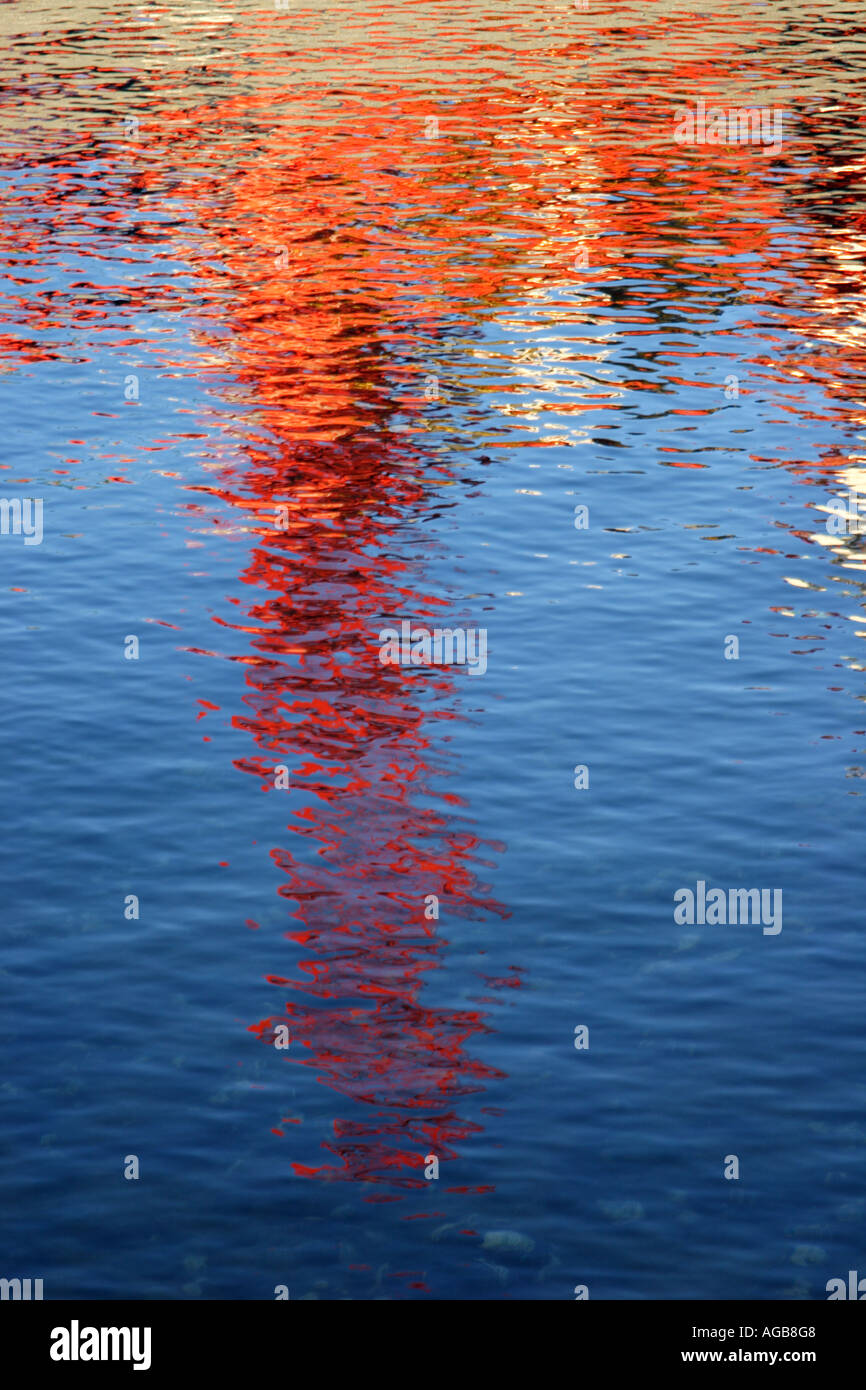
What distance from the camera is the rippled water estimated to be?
18047 millimetres

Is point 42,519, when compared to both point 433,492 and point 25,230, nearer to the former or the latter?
point 433,492

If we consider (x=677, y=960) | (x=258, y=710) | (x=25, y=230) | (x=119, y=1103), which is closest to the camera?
(x=119, y=1103)

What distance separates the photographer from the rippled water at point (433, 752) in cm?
1805

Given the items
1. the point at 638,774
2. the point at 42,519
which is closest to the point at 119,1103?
the point at 638,774

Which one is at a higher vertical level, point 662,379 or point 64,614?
point 662,379

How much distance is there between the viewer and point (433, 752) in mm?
26500

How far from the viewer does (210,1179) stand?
18203mm

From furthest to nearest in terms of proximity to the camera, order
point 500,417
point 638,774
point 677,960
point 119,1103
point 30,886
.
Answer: point 500,417 < point 638,774 < point 30,886 < point 677,960 < point 119,1103

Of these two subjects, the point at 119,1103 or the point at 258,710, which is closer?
the point at 119,1103

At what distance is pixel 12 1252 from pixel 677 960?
835cm

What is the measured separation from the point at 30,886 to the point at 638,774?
8298 mm
